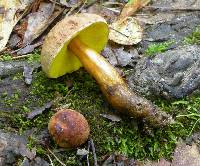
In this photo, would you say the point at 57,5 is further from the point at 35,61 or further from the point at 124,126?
the point at 124,126

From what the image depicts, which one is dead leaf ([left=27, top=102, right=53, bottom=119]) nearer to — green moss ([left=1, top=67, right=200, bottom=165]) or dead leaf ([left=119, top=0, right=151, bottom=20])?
green moss ([left=1, top=67, right=200, bottom=165])

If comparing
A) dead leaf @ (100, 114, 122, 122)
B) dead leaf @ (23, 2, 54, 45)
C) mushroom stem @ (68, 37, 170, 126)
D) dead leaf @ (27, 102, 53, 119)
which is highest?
mushroom stem @ (68, 37, 170, 126)

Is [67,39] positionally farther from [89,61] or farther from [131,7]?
[131,7]

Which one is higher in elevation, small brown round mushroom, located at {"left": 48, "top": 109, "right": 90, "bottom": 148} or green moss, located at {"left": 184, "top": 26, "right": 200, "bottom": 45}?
green moss, located at {"left": 184, "top": 26, "right": 200, "bottom": 45}

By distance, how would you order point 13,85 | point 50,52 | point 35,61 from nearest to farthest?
point 50,52
point 13,85
point 35,61

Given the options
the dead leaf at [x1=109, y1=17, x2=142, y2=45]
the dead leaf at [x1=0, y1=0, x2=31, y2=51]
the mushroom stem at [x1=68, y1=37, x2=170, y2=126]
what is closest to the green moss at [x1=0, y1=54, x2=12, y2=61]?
the dead leaf at [x1=0, y1=0, x2=31, y2=51]

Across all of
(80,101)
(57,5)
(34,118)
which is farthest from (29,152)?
(57,5)
